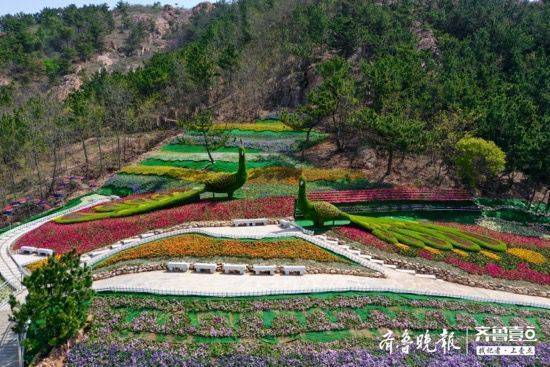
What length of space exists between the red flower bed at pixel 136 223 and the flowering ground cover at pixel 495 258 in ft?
20.2

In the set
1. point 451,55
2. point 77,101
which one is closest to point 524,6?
point 451,55

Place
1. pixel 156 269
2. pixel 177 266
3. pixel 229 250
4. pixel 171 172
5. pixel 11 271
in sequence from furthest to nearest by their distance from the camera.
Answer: pixel 171 172 < pixel 11 271 < pixel 229 250 < pixel 156 269 < pixel 177 266

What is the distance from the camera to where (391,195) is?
3653 cm

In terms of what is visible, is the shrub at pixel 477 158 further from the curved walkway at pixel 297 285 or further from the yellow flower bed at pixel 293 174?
the curved walkway at pixel 297 285

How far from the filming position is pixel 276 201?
107 feet

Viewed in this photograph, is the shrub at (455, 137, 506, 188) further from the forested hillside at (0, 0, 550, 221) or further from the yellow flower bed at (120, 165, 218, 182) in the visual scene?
the yellow flower bed at (120, 165, 218, 182)

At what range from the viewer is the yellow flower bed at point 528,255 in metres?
26.5

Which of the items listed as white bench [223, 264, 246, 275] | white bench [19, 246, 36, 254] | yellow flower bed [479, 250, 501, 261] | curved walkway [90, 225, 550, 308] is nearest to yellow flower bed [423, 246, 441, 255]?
curved walkway [90, 225, 550, 308]

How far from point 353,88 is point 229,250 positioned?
100 feet

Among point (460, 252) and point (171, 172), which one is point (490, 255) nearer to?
point (460, 252)

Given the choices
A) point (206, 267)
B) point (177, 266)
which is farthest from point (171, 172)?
point (206, 267)

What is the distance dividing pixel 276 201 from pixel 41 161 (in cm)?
3922

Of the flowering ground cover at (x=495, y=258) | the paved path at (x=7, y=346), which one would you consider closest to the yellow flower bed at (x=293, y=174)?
the flowering ground cover at (x=495, y=258)

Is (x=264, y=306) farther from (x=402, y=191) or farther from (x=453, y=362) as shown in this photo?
(x=402, y=191)
